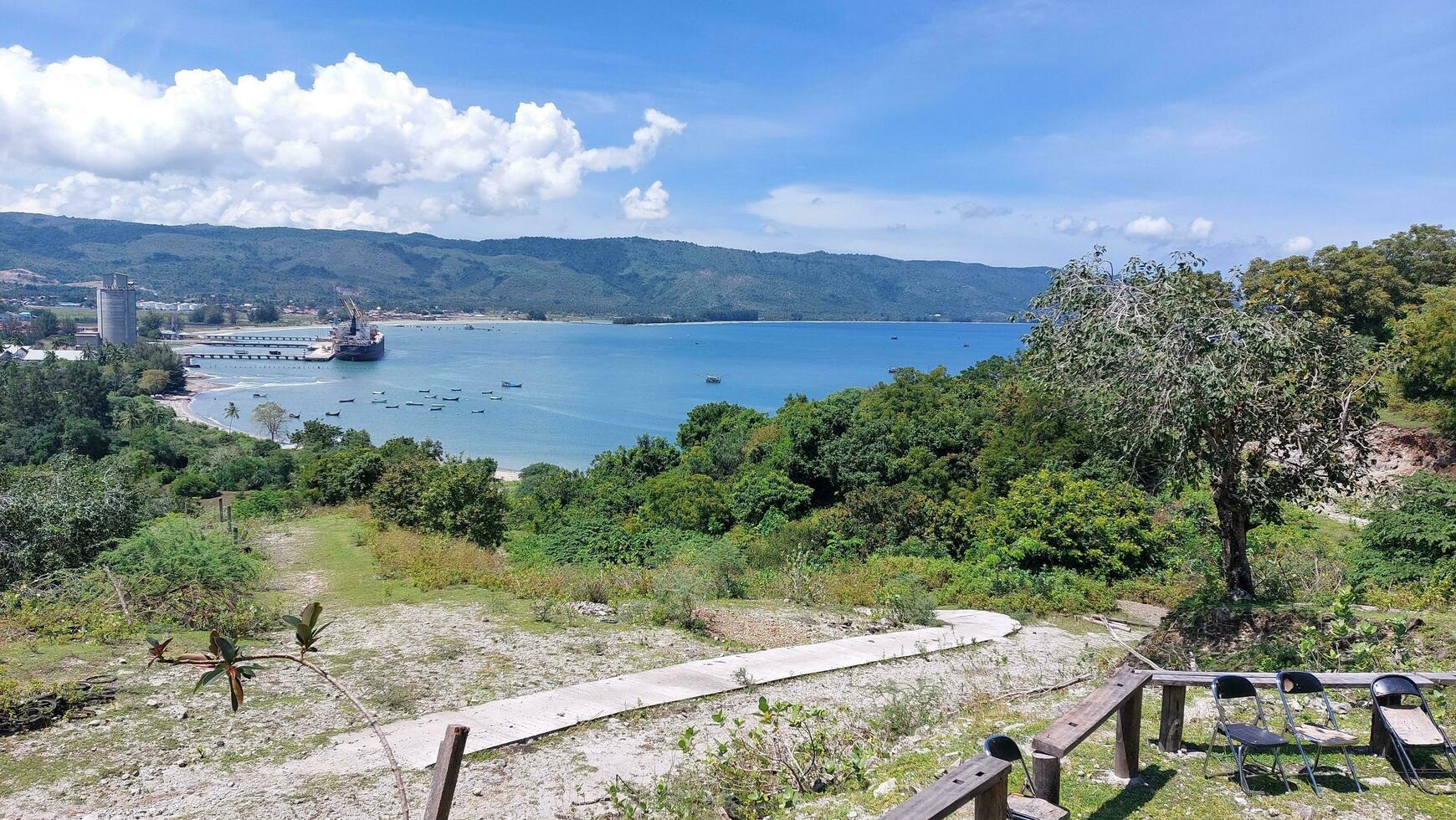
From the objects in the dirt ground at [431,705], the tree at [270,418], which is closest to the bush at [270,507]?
the dirt ground at [431,705]

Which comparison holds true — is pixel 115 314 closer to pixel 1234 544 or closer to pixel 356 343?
pixel 356 343

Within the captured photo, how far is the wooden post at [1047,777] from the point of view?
3855 mm

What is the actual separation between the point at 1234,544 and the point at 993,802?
294 inches

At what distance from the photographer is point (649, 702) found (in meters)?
7.42

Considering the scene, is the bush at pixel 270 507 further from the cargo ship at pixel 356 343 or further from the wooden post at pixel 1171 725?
the cargo ship at pixel 356 343

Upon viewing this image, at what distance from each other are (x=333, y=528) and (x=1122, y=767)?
60.8 feet

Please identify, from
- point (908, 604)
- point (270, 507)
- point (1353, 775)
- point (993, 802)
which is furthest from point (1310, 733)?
point (270, 507)

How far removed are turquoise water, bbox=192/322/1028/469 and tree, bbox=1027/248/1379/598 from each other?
30.6 meters

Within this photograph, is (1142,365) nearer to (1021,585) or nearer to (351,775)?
(1021,585)

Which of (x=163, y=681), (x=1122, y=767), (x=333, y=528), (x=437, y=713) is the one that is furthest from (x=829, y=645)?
(x=333, y=528)

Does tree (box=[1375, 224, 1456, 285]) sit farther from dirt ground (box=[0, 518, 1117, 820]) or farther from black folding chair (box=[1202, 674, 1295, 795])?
black folding chair (box=[1202, 674, 1295, 795])

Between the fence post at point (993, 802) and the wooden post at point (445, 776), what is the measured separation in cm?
210

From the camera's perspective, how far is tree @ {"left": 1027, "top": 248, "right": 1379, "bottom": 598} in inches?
326

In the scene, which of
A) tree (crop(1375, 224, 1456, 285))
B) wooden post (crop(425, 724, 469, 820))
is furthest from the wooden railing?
tree (crop(1375, 224, 1456, 285))
